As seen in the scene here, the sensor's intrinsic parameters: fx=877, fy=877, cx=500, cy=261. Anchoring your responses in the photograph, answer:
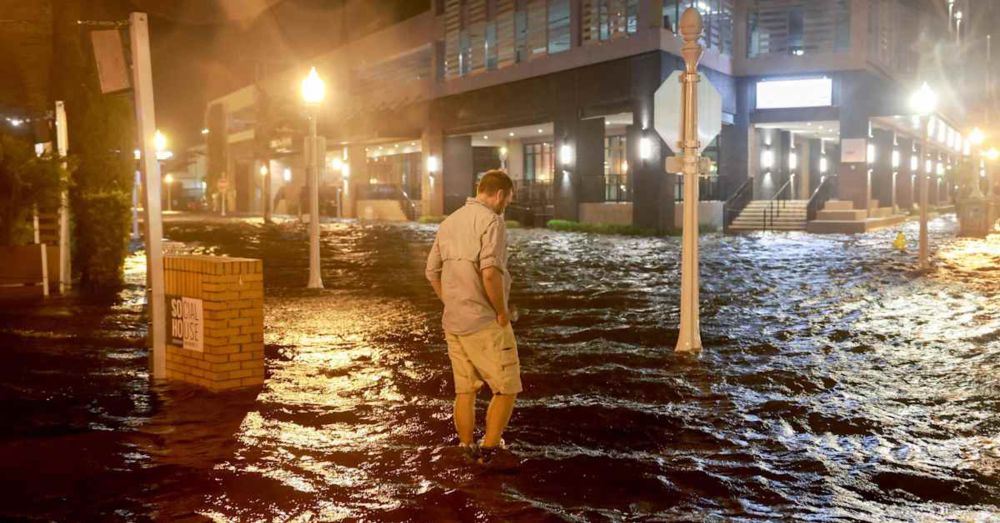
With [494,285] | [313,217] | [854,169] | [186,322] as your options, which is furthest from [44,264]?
[854,169]

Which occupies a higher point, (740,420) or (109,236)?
(109,236)

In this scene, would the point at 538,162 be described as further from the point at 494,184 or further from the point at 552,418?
the point at 494,184

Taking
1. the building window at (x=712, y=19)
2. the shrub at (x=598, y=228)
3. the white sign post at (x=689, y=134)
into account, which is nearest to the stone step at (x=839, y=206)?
the building window at (x=712, y=19)

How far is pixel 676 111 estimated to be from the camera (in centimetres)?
990

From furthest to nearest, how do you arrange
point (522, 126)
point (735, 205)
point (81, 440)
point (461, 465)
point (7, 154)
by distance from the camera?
point (522, 126) < point (735, 205) < point (7, 154) < point (81, 440) < point (461, 465)

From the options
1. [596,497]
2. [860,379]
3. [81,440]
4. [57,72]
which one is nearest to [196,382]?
[81,440]

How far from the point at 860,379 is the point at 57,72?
14.5m

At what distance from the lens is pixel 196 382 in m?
7.91

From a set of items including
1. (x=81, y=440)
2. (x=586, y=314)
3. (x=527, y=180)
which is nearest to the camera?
(x=81, y=440)

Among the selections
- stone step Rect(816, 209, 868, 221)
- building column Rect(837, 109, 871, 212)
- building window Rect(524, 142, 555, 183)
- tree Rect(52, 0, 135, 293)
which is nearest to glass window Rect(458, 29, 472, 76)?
building window Rect(524, 142, 555, 183)

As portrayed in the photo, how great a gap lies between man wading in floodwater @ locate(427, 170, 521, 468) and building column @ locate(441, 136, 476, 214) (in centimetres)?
4254

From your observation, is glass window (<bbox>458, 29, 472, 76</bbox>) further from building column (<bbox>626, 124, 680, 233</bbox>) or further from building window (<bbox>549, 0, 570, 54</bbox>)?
building column (<bbox>626, 124, 680, 233</bbox>)

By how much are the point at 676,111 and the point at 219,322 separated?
17.9 feet

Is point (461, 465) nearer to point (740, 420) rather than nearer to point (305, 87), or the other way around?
point (740, 420)
